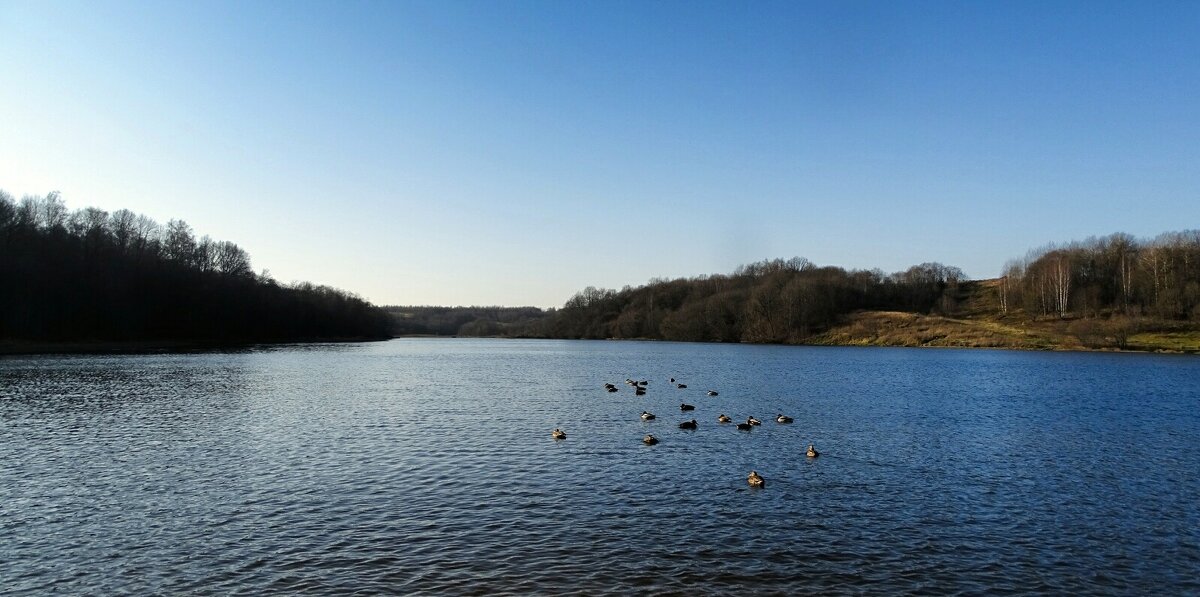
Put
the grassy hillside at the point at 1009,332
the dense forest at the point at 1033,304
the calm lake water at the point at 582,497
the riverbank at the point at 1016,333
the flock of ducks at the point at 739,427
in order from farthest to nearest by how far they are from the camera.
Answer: the dense forest at the point at 1033,304
the grassy hillside at the point at 1009,332
the riverbank at the point at 1016,333
the flock of ducks at the point at 739,427
the calm lake water at the point at 582,497

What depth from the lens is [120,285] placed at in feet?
339

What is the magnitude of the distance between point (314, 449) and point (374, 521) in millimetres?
11020

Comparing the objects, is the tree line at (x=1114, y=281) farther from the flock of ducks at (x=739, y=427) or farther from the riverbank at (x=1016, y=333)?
the flock of ducks at (x=739, y=427)

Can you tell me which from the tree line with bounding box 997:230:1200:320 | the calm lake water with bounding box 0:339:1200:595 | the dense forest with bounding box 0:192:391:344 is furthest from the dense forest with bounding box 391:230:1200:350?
the dense forest with bounding box 0:192:391:344

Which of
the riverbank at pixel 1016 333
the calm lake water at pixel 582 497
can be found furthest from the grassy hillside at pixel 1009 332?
the calm lake water at pixel 582 497

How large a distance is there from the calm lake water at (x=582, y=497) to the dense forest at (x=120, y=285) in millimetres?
61002

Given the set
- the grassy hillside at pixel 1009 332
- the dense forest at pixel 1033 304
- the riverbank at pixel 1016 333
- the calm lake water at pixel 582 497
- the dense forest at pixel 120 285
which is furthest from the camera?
the dense forest at pixel 1033 304

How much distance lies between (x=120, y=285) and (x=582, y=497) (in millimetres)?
111008

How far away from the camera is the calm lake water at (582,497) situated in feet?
45.4

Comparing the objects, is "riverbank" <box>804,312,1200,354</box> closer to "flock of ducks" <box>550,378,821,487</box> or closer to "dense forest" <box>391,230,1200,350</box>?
"dense forest" <box>391,230,1200,350</box>

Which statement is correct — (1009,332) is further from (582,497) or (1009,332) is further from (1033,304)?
(582,497)

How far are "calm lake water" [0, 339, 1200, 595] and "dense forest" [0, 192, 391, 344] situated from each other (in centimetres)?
6100

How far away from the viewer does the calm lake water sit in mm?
13828

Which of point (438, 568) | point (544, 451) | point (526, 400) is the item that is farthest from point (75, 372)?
point (438, 568)
